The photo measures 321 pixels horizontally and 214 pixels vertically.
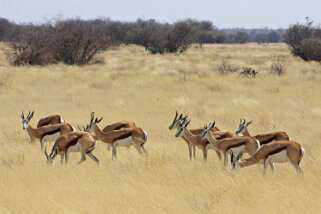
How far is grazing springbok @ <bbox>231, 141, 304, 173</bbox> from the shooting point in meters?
8.62

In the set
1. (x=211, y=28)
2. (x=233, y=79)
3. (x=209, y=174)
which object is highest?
(x=209, y=174)

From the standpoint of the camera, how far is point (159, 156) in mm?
10086

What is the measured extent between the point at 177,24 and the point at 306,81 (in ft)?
93.1

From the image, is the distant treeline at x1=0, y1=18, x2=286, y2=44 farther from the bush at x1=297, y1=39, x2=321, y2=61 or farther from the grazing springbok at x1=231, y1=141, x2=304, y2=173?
the grazing springbok at x1=231, y1=141, x2=304, y2=173

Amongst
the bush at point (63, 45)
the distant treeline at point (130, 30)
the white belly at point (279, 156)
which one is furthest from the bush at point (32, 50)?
the white belly at point (279, 156)

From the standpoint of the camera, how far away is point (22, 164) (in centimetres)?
963

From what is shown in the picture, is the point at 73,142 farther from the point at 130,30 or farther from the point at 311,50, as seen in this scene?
the point at 130,30

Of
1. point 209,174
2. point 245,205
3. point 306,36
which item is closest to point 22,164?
point 209,174

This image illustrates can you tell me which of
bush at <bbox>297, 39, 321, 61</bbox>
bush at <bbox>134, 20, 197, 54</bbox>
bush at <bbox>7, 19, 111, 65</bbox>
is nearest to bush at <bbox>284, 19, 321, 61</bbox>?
bush at <bbox>297, 39, 321, 61</bbox>

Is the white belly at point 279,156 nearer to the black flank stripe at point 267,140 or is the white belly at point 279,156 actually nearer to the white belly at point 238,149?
the white belly at point 238,149

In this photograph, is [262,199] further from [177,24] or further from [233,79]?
[177,24]

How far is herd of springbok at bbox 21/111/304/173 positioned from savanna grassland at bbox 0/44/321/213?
0.22 meters

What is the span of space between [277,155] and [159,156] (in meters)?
2.21

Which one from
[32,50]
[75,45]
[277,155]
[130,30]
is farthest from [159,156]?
[130,30]
